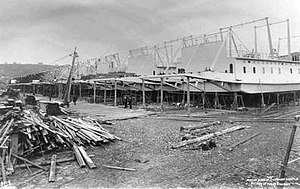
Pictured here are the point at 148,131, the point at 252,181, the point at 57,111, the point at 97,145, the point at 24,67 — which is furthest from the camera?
the point at 24,67

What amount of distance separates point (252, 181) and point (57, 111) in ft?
39.3

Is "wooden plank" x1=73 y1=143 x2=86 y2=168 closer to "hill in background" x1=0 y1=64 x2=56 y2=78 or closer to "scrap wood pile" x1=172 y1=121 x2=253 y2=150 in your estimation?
"scrap wood pile" x1=172 y1=121 x2=253 y2=150

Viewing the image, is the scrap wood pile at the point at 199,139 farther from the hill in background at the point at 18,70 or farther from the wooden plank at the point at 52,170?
the hill in background at the point at 18,70

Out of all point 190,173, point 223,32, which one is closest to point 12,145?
point 190,173

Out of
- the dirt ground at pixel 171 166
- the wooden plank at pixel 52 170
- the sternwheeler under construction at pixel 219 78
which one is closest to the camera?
the dirt ground at pixel 171 166

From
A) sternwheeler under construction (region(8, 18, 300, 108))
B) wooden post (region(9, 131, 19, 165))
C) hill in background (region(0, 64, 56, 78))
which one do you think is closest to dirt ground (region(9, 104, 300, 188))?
wooden post (region(9, 131, 19, 165))

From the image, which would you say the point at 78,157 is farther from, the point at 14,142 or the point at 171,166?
the point at 171,166


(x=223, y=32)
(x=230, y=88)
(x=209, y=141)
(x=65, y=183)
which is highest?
(x=223, y=32)

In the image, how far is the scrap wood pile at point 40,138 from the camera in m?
6.47

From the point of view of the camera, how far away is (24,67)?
8831 cm

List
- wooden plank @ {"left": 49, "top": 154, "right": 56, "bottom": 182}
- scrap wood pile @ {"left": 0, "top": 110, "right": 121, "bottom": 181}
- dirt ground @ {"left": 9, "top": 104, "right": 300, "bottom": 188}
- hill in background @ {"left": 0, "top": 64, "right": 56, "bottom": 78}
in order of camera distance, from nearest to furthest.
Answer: dirt ground @ {"left": 9, "top": 104, "right": 300, "bottom": 188}, wooden plank @ {"left": 49, "top": 154, "right": 56, "bottom": 182}, scrap wood pile @ {"left": 0, "top": 110, "right": 121, "bottom": 181}, hill in background @ {"left": 0, "top": 64, "right": 56, "bottom": 78}

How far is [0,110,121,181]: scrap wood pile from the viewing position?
21.2 feet

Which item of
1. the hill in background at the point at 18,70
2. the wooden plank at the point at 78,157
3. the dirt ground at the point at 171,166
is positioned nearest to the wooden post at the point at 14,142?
the dirt ground at the point at 171,166

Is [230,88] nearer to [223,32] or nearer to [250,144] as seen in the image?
[223,32]
